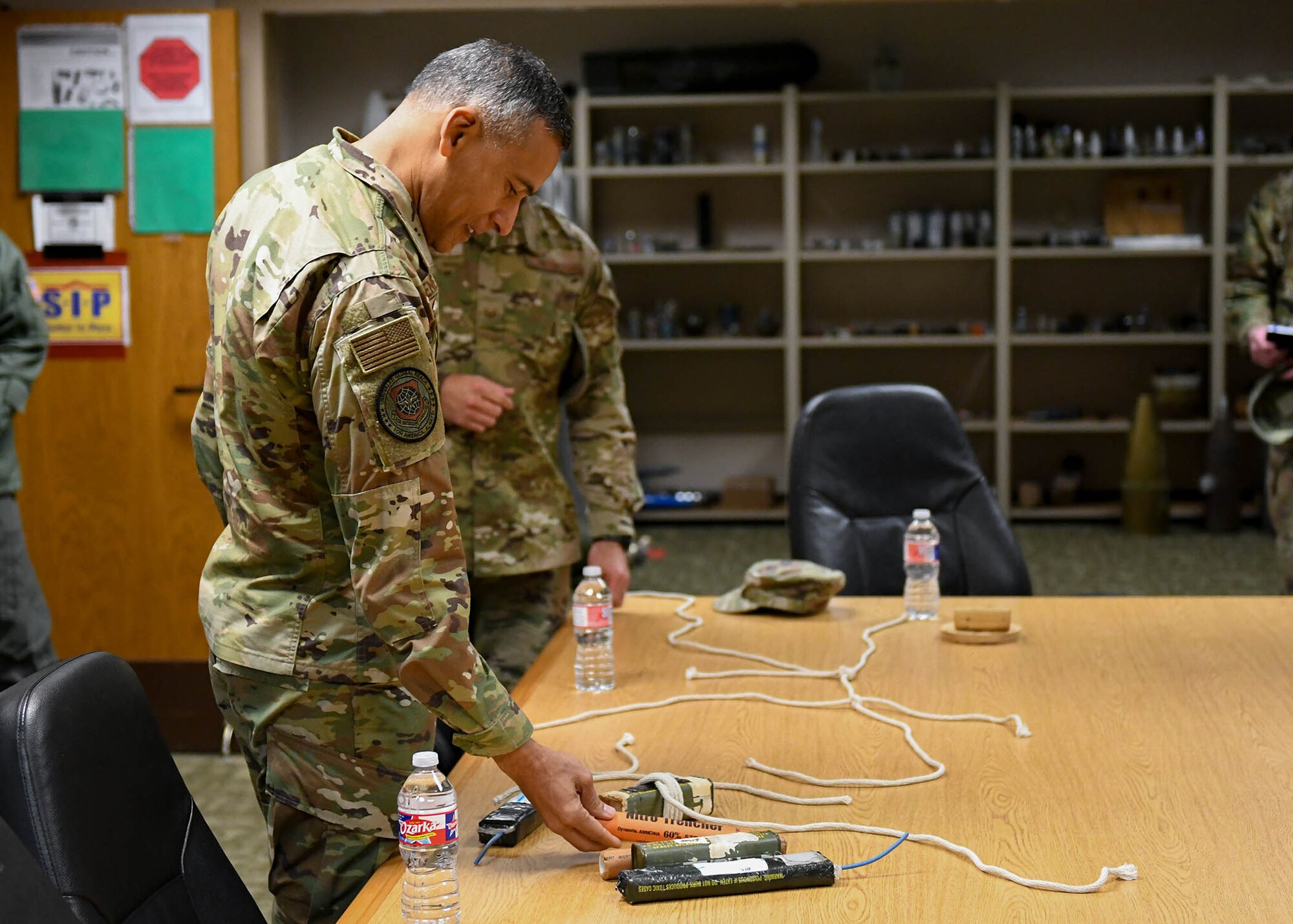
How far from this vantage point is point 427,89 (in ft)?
4.66

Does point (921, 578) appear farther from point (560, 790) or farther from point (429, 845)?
point (429, 845)

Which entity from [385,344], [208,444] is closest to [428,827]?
[385,344]

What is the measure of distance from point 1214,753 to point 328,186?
1.29m

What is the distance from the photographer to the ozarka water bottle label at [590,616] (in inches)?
80.4

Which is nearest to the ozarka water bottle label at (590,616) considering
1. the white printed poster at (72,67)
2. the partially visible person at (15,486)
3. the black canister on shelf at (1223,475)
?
the partially visible person at (15,486)

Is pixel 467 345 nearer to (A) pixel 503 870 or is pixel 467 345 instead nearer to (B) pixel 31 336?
(A) pixel 503 870

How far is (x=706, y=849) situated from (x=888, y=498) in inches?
66.3

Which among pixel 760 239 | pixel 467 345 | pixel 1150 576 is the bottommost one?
pixel 1150 576

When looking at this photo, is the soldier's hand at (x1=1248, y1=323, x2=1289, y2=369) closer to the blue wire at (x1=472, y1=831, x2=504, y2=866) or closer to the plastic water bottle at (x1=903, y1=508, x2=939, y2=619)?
the plastic water bottle at (x1=903, y1=508, x2=939, y2=619)

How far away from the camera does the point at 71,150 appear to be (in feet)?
12.5

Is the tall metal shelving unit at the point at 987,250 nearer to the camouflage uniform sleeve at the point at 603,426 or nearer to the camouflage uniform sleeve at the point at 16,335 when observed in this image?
the camouflage uniform sleeve at the point at 16,335

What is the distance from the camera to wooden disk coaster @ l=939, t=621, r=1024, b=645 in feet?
7.53

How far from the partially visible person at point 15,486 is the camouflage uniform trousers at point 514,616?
142 cm

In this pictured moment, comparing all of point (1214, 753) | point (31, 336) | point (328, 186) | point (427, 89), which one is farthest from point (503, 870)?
point (31, 336)
